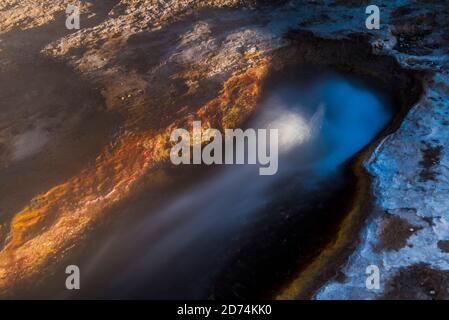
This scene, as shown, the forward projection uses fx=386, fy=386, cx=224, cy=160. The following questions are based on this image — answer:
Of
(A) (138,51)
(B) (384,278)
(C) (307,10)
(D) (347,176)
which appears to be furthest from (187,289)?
(C) (307,10)

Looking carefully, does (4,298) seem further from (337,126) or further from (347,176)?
(337,126)

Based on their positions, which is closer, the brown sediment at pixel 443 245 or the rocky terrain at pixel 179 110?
the brown sediment at pixel 443 245

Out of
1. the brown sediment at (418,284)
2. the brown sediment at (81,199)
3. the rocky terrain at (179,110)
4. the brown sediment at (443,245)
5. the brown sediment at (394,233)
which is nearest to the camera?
the brown sediment at (418,284)

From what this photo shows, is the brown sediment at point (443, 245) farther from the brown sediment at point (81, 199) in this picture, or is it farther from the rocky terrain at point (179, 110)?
the brown sediment at point (81, 199)

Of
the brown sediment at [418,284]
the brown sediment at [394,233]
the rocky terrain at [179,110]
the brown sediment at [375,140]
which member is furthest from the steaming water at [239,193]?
the brown sediment at [418,284]

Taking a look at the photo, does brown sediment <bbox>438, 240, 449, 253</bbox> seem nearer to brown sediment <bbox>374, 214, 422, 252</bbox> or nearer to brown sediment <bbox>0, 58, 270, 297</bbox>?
brown sediment <bbox>374, 214, 422, 252</bbox>

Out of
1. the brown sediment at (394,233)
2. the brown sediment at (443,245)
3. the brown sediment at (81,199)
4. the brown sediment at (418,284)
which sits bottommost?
the brown sediment at (418,284)
